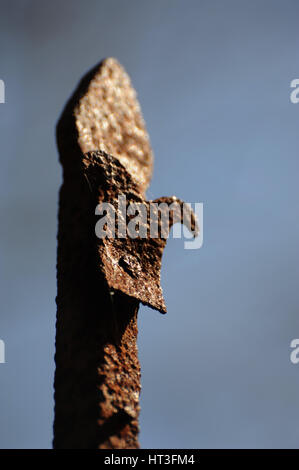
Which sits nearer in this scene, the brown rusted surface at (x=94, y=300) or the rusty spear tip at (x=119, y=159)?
the brown rusted surface at (x=94, y=300)

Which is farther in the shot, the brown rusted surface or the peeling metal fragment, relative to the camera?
the peeling metal fragment

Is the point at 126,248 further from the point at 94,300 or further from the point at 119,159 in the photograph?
the point at 119,159

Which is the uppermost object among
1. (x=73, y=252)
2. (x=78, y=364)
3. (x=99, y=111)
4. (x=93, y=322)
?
(x=99, y=111)

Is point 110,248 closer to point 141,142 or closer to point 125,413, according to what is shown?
point 125,413

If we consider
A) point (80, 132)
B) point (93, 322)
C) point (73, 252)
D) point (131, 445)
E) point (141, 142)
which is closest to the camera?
point (131, 445)

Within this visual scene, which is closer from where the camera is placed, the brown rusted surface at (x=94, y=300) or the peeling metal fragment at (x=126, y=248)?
the brown rusted surface at (x=94, y=300)

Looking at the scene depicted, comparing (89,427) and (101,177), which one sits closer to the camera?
(89,427)
